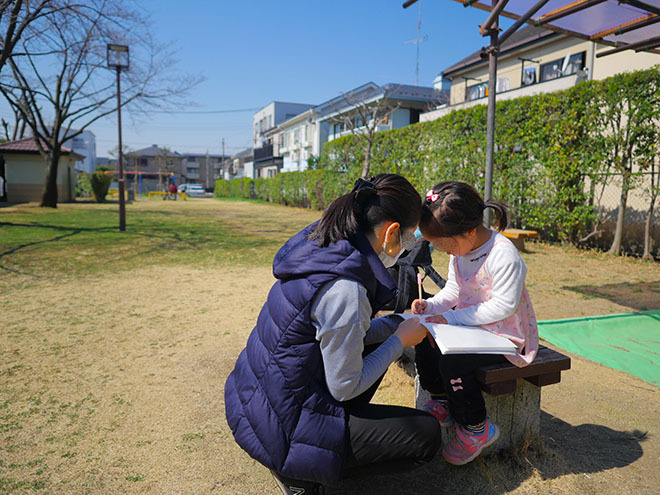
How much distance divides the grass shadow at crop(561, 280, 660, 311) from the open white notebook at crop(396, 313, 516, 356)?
3774mm

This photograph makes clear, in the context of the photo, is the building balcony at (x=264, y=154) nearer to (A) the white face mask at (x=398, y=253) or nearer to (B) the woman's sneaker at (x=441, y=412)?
(B) the woman's sneaker at (x=441, y=412)

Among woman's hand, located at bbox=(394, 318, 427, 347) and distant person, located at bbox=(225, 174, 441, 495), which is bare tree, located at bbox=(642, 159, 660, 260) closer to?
woman's hand, located at bbox=(394, 318, 427, 347)

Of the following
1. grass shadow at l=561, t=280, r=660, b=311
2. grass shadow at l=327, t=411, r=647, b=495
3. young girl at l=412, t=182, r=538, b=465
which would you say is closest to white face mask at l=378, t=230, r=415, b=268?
young girl at l=412, t=182, r=538, b=465

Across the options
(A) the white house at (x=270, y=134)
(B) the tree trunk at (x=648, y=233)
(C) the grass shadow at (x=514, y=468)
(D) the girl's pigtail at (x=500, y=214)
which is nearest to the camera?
(C) the grass shadow at (x=514, y=468)

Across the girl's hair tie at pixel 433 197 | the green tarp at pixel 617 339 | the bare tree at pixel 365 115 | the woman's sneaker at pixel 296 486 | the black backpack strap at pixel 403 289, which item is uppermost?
the bare tree at pixel 365 115

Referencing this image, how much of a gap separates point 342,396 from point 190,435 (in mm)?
1273

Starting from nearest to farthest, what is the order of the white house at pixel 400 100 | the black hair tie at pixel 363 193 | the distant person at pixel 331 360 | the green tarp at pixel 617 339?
the distant person at pixel 331 360
the black hair tie at pixel 363 193
the green tarp at pixel 617 339
the white house at pixel 400 100

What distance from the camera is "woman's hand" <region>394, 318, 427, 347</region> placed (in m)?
1.83

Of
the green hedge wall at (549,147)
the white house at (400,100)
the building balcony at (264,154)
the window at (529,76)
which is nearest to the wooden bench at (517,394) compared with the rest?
the green hedge wall at (549,147)

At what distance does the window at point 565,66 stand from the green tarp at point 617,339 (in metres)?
13.4

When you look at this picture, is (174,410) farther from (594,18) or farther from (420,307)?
(594,18)

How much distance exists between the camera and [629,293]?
5.33 meters

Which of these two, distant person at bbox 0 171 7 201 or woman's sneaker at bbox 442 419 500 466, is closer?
woman's sneaker at bbox 442 419 500 466

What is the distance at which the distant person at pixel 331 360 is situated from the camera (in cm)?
143
